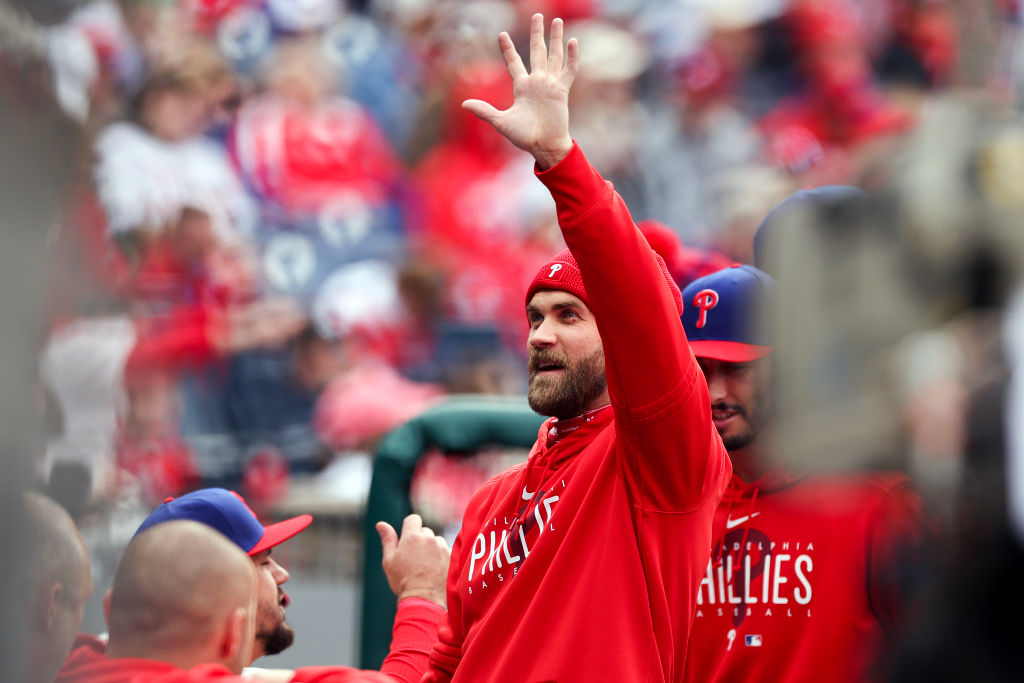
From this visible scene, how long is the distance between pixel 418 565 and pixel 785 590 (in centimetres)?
96

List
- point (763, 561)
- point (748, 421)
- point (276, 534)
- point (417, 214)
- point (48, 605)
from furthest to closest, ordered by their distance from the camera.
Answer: point (417, 214), point (276, 534), point (748, 421), point (763, 561), point (48, 605)

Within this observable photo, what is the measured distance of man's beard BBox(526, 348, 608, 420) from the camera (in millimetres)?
2895

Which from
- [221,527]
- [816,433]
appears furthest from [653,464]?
[816,433]

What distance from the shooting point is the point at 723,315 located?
322cm

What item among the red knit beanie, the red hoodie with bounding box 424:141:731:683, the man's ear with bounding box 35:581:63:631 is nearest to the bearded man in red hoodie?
the red hoodie with bounding box 424:141:731:683

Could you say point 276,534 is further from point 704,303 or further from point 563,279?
point 704,303

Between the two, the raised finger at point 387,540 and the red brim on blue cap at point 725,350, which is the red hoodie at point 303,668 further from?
the red brim on blue cap at point 725,350

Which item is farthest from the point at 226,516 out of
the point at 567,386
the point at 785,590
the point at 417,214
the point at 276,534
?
the point at 417,214

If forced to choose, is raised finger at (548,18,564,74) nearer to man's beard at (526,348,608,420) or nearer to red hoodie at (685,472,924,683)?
man's beard at (526,348,608,420)

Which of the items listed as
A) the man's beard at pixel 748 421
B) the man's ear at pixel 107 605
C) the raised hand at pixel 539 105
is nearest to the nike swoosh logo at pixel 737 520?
the man's beard at pixel 748 421

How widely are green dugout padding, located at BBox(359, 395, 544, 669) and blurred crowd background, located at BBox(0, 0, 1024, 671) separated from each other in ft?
0.62

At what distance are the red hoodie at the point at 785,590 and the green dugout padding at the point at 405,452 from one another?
3.24 feet

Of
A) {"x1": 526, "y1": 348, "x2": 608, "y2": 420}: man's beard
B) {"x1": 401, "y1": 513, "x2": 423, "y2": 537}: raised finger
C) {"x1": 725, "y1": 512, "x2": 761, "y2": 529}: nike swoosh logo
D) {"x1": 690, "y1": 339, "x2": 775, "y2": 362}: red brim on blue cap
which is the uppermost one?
{"x1": 690, "y1": 339, "x2": 775, "y2": 362}: red brim on blue cap

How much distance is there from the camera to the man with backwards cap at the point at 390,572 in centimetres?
317
